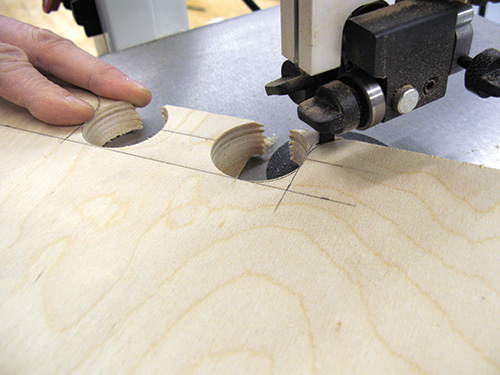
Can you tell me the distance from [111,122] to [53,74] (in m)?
0.23

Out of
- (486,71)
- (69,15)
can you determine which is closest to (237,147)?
(486,71)

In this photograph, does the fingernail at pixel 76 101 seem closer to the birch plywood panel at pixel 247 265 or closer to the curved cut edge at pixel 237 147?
the birch plywood panel at pixel 247 265

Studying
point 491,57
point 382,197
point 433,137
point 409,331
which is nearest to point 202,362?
point 409,331

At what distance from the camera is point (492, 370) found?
1.96ft

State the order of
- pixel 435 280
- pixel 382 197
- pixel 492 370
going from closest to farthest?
1. pixel 492 370
2. pixel 435 280
3. pixel 382 197

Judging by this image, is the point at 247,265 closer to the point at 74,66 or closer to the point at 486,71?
the point at 486,71

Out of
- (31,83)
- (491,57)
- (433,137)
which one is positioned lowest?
(433,137)

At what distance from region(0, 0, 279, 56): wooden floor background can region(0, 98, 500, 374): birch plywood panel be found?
87.8 inches

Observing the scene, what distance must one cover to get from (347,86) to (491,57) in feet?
0.81

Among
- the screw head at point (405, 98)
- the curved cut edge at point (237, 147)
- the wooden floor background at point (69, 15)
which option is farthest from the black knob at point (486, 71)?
the wooden floor background at point (69, 15)

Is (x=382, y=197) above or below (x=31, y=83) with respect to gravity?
below

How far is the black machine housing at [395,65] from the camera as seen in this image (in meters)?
0.71

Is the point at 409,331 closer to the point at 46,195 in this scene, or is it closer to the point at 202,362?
the point at 202,362

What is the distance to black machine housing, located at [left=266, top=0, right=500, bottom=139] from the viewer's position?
→ 708 mm
